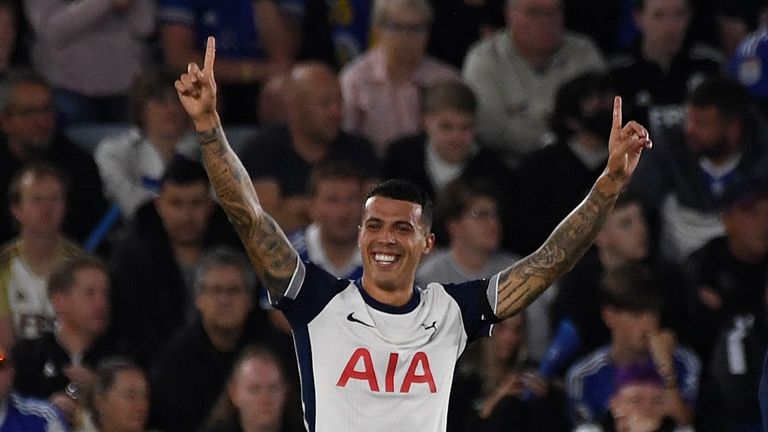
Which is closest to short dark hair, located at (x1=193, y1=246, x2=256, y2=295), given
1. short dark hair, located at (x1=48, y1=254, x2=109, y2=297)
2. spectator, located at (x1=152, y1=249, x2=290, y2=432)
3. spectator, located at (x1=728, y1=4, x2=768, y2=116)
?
spectator, located at (x1=152, y1=249, x2=290, y2=432)

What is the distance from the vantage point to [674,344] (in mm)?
8281

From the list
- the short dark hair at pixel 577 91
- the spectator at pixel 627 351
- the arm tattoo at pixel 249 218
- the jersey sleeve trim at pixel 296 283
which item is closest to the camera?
the arm tattoo at pixel 249 218

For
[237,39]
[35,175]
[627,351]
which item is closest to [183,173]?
[35,175]

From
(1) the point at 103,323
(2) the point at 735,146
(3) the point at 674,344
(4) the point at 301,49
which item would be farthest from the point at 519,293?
(4) the point at 301,49

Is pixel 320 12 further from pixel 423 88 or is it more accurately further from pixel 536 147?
pixel 536 147

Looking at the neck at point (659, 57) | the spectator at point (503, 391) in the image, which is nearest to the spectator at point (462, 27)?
the neck at point (659, 57)

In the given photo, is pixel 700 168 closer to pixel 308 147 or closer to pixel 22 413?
pixel 308 147

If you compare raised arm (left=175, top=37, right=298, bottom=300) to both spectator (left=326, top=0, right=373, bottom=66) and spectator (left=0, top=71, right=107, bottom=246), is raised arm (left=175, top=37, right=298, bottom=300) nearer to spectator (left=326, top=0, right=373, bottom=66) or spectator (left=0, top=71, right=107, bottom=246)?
spectator (left=0, top=71, right=107, bottom=246)

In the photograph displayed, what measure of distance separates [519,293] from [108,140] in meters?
3.98

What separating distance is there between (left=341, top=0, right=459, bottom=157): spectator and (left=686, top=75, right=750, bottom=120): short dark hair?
4.41ft

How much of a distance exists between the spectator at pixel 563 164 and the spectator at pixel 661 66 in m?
0.53

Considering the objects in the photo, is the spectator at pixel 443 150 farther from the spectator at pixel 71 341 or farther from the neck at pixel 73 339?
the neck at pixel 73 339

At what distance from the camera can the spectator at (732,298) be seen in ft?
27.1

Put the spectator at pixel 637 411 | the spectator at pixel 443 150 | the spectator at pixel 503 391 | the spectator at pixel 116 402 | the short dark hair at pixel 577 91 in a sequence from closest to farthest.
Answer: the spectator at pixel 637 411
the spectator at pixel 116 402
the spectator at pixel 503 391
the spectator at pixel 443 150
the short dark hair at pixel 577 91
